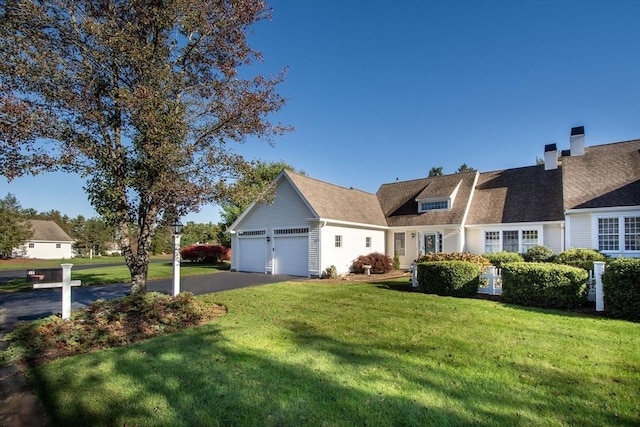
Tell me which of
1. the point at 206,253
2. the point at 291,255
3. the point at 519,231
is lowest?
the point at 206,253

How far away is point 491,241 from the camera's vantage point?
1884 cm

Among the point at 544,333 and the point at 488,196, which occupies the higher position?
the point at 488,196

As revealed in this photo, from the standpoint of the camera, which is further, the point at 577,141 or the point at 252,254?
the point at 252,254

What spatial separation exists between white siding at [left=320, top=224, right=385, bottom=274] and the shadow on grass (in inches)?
453

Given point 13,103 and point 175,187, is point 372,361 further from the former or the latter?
point 13,103

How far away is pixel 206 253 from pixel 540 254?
26251mm

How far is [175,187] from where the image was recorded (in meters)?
8.42

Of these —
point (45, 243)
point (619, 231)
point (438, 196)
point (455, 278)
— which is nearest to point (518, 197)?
point (438, 196)

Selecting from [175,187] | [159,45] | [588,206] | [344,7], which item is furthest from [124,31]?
[588,206]

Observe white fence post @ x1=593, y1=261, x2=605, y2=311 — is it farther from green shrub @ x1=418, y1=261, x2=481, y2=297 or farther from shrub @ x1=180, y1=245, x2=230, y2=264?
shrub @ x1=180, y1=245, x2=230, y2=264

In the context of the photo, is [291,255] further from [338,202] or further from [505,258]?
[505,258]

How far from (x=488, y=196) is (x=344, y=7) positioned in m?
14.3

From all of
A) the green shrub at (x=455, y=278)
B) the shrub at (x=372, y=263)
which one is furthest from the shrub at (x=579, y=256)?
the shrub at (x=372, y=263)

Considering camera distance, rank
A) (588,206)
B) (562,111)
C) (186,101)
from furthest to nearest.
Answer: (562,111), (588,206), (186,101)
